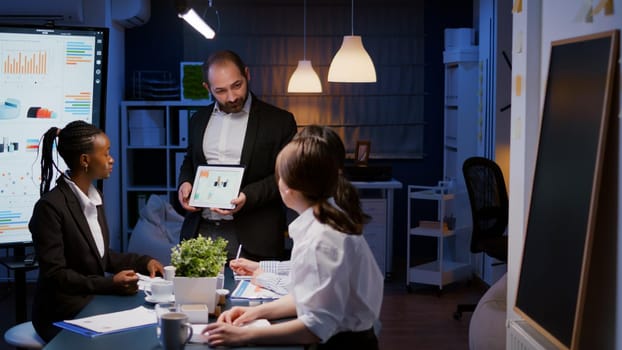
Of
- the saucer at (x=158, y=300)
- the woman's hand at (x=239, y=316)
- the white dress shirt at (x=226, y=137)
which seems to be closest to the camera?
the woman's hand at (x=239, y=316)

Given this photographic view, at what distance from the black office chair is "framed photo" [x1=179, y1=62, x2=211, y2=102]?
2.70 meters

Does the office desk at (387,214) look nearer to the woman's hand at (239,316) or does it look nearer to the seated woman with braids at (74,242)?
the seated woman with braids at (74,242)

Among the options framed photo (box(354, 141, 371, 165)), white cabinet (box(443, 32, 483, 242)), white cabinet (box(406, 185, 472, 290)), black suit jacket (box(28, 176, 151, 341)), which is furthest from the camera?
framed photo (box(354, 141, 371, 165))

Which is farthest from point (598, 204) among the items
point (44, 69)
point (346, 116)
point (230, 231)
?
point (346, 116)

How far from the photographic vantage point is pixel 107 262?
321cm

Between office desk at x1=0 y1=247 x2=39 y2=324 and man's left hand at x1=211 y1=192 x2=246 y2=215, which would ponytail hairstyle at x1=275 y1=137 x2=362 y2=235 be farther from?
office desk at x1=0 y1=247 x2=39 y2=324

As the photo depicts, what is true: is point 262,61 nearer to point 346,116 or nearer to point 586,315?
point 346,116

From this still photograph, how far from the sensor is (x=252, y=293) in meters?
2.89

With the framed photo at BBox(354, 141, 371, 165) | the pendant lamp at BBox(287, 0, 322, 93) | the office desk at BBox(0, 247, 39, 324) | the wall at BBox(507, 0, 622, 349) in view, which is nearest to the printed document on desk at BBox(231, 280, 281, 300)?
the wall at BBox(507, 0, 622, 349)

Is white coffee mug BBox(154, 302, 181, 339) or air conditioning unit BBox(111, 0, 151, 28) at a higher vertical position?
air conditioning unit BBox(111, 0, 151, 28)

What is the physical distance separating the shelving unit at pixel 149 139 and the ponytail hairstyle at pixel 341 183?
16.9ft

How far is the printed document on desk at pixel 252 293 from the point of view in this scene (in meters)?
2.84

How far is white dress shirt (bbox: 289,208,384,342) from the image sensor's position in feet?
7.22

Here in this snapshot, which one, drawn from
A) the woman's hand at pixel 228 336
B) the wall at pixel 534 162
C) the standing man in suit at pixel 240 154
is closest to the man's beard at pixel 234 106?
the standing man in suit at pixel 240 154
